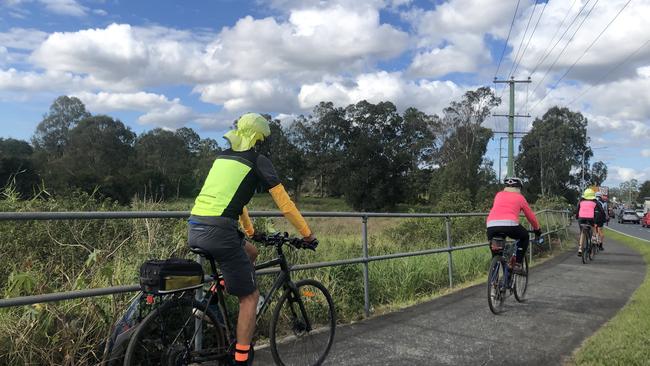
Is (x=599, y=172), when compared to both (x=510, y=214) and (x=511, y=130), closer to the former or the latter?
(x=511, y=130)

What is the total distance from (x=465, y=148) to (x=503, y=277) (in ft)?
221

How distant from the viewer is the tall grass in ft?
12.6

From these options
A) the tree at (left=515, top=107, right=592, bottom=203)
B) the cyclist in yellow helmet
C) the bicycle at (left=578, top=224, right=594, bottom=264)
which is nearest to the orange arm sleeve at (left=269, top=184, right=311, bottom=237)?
the cyclist in yellow helmet

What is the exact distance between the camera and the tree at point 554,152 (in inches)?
3280

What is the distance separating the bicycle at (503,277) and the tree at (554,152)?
78.0 metres

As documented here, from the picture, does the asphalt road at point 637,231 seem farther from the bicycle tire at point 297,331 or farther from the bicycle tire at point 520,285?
the bicycle tire at point 297,331

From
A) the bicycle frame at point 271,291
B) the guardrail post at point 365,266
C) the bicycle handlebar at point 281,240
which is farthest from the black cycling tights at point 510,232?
the bicycle handlebar at point 281,240

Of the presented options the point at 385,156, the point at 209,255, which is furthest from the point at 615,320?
the point at 385,156

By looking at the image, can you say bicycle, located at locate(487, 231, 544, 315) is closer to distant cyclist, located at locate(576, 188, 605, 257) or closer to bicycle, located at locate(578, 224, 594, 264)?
bicycle, located at locate(578, 224, 594, 264)

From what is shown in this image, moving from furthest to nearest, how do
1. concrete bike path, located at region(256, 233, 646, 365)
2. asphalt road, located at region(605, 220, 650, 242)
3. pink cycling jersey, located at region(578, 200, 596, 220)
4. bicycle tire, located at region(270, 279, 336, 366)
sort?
1. asphalt road, located at region(605, 220, 650, 242)
2. pink cycling jersey, located at region(578, 200, 596, 220)
3. concrete bike path, located at region(256, 233, 646, 365)
4. bicycle tire, located at region(270, 279, 336, 366)

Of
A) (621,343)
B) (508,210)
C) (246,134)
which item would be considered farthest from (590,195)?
(246,134)

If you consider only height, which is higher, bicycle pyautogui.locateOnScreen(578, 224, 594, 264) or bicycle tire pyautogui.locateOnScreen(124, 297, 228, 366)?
bicycle tire pyautogui.locateOnScreen(124, 297, 228, 366)

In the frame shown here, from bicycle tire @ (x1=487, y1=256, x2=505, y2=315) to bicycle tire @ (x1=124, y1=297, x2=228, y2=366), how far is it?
3924mm

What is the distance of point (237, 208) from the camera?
3635mm
